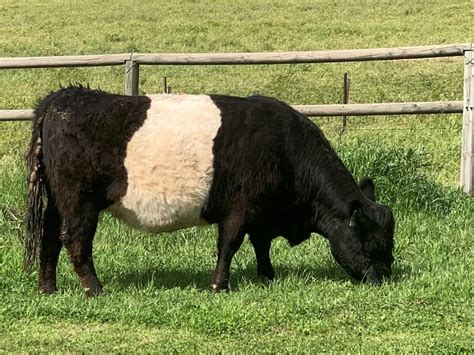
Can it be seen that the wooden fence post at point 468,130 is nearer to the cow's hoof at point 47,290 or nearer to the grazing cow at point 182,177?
the grazing cow at point 182,177

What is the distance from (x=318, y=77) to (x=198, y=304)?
61.2ft

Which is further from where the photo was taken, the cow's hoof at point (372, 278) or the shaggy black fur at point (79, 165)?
the cow's hoof at point (372, 278)

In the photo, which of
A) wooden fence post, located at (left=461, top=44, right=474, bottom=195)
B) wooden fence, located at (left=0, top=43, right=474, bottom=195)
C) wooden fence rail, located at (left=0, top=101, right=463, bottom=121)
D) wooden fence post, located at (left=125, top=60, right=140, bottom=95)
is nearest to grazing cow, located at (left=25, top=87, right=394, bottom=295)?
wooden fence rail, located at (left=0, top=101, right=463, bottom=121)

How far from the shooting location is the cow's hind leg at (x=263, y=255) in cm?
809

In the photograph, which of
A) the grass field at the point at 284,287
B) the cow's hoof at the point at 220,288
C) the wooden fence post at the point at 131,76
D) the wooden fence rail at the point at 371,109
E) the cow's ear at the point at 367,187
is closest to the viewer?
the grass field at the point at 284,287

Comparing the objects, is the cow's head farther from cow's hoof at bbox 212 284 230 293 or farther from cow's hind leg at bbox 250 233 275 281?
cow's hoof at bbox 212 284 230 293

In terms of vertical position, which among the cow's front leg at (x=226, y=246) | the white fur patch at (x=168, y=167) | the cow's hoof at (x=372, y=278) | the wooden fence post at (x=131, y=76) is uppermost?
the wooden fence post at (x=131, y=76)

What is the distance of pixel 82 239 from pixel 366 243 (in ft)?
7.40

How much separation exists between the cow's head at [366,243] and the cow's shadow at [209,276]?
0.46 feet

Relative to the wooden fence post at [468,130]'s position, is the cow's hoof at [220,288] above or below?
below

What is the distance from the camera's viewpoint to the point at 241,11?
120 feet

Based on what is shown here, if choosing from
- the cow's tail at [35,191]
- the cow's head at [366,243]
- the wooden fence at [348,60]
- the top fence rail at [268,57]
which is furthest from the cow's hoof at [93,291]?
the top fence rail at [268,57]

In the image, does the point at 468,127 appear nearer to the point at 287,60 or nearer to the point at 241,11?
the point at 287,60

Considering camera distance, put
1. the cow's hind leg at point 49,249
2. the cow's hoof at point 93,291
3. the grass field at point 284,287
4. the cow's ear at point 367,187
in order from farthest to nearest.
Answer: the cow's ear at point 367,187 → the cow's hind leg at point 49,249 → the cow's hoof at point 93,291 → the grass field at point 284,287
